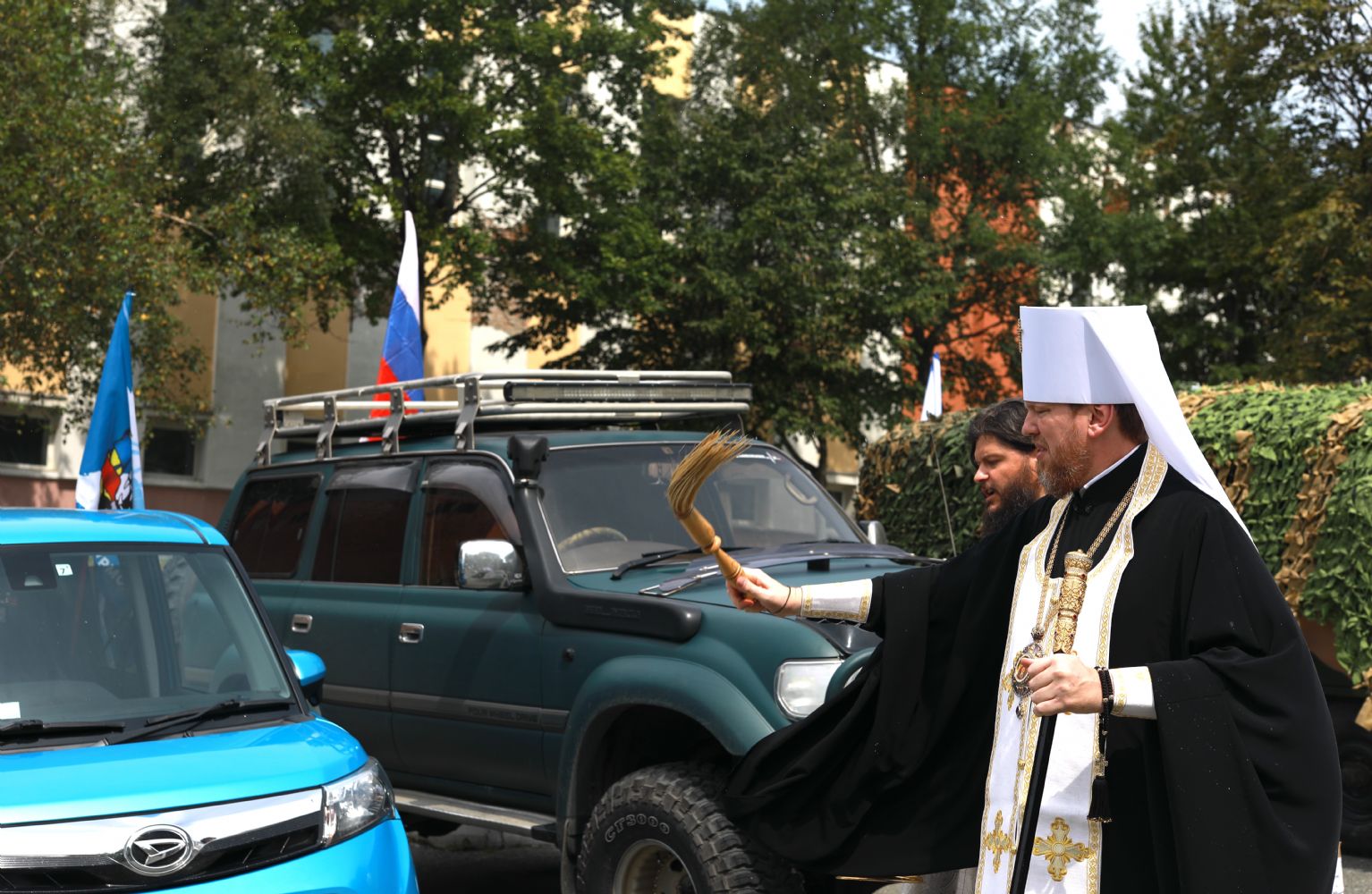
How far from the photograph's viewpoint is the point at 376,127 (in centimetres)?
2692

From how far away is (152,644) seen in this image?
5.35m

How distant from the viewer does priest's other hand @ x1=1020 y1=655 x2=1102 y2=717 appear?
307 centimetres

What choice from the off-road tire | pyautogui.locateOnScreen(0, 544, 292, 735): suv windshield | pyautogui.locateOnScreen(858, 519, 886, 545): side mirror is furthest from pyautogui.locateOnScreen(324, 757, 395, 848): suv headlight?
pyautogui.locateOnScreen(858, 519, 886, 545): side mirror

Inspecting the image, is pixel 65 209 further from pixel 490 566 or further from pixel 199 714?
pixel 199 714

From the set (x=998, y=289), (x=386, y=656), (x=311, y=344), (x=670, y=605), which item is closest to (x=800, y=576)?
(x=670, y=605)

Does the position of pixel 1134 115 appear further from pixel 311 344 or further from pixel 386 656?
pixel 386 656

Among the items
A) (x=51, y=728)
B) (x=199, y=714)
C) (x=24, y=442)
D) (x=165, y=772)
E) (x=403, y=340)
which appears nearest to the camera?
(x=165, y=772)

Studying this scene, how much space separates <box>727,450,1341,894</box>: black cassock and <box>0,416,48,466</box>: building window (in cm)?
2520

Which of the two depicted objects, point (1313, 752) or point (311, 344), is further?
point (311, 344)

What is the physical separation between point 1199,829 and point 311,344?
1150 inches

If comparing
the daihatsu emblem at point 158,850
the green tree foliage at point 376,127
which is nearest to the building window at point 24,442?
the green tree foliage at point 376,127

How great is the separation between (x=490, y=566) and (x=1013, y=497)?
215cm

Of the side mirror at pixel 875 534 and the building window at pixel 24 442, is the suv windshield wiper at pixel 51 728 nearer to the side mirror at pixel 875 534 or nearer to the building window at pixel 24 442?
the side mirror at pixel 875 534

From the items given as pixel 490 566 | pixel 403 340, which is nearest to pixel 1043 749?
pixel 490 566
